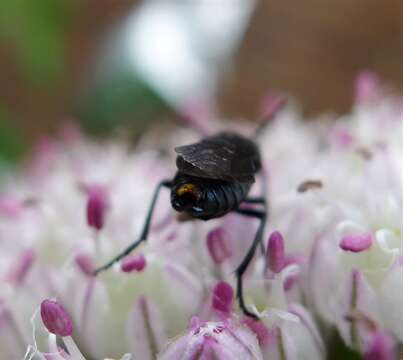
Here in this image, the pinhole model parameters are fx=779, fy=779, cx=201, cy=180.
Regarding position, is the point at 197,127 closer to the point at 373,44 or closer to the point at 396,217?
the point at 396,217

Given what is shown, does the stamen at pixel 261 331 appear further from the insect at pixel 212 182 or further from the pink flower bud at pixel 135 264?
the pink flower bud at pixel 135 264

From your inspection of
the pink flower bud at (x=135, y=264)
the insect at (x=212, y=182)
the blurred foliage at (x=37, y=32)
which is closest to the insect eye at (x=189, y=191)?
the insect at (x=212, y=182)

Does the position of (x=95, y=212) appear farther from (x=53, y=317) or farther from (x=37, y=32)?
(x=37, y=32)

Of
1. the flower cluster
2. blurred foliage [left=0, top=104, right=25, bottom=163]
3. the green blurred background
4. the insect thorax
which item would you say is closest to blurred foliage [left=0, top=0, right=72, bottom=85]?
the green blurred background

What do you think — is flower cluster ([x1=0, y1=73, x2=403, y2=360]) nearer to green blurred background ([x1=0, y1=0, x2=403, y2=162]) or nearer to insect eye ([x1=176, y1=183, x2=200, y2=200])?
insect eye ([x1=176, y1=183, x2=200, y2=200])

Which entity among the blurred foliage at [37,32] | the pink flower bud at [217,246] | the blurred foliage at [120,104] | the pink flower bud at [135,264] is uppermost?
the blurred foliage at [37,32]

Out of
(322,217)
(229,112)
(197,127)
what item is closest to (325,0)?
(229,112)
